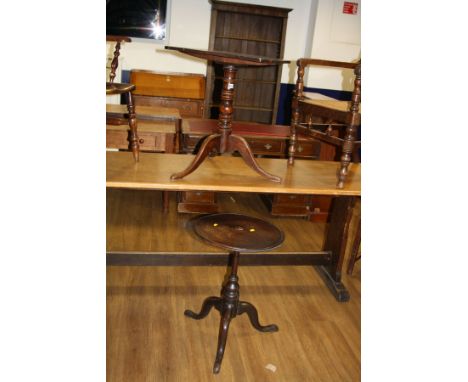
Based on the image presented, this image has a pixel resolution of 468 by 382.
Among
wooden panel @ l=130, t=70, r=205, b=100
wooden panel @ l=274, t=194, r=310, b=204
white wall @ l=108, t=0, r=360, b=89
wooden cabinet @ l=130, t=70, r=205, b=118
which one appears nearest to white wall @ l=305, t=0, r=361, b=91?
white wall @ l=108, t=0, r=360, b=89

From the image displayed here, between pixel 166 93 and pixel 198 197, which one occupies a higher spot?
pixel 166 93

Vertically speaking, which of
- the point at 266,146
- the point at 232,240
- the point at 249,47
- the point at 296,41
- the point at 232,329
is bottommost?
→ the point at 232,329

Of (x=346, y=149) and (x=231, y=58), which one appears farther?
(x=346, y=149)

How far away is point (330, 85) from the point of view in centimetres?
627

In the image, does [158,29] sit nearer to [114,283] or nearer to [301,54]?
[301,54]

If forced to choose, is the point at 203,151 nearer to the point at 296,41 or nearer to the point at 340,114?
the point at 340,114

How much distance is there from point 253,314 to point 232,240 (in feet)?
1.80

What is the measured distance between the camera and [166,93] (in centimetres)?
518

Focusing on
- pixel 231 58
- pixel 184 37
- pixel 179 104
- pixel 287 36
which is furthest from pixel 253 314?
pixel 287 36

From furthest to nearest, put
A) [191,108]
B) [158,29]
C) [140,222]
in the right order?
1. [158,29]
2. [191,108]
3. [140,222]

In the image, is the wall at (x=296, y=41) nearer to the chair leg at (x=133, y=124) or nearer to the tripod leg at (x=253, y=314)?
the chair leg at (x=133, y=124)
